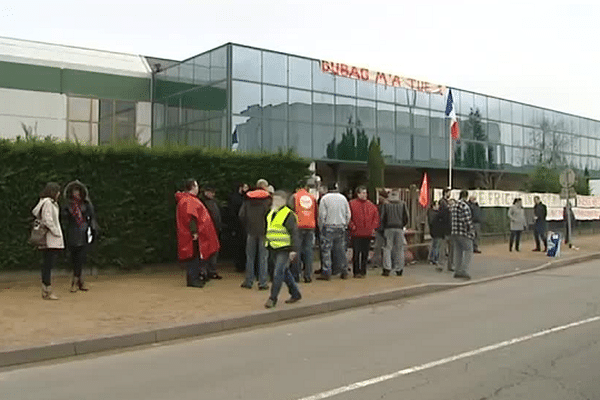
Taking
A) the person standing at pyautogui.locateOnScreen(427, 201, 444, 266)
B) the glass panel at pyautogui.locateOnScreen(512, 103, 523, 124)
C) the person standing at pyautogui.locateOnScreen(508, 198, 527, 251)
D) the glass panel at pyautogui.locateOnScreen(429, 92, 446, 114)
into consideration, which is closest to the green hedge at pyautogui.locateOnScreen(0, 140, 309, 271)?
the person standing at pyautogui.locateOnScreen(427, 201, 444, 266)

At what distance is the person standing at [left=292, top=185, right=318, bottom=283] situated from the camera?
1230cm

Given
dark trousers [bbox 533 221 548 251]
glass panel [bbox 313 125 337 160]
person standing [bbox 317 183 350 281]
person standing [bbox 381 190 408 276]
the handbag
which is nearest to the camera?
the handbag

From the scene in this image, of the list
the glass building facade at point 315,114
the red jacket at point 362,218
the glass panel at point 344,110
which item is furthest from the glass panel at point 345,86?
the red jacket at point 362,218

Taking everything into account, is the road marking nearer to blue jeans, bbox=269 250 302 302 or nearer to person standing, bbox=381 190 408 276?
blue jeans, bbox=269 250 302 302

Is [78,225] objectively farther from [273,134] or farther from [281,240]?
[273,134]

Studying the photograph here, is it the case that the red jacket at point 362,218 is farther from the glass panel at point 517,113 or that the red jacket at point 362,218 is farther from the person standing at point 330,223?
the glass panel at point 517,113

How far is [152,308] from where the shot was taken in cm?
973

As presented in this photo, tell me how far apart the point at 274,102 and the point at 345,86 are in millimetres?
4505

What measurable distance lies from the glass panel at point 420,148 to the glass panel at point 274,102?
872cm

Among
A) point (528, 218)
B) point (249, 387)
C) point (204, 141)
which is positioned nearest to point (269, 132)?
point (204, 141)

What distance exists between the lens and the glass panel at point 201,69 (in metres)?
26.5

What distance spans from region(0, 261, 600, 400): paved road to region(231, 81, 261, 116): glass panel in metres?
16.3

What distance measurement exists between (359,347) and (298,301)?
267 cm

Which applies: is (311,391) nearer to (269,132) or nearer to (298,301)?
(298,301)
